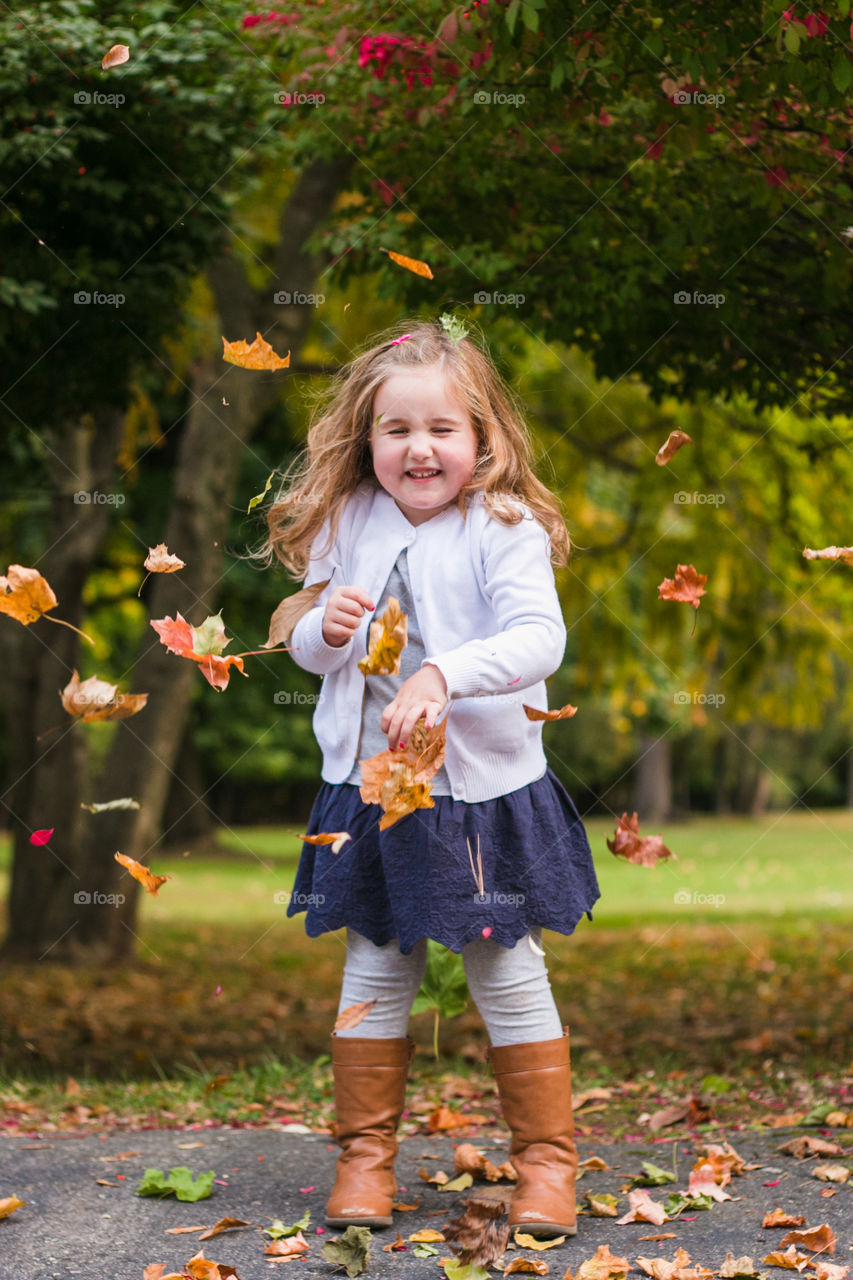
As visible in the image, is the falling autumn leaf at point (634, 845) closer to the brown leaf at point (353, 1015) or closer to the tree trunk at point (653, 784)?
the brown leaf at point (353, 1015)

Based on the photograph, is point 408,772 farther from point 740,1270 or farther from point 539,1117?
point 740,1270

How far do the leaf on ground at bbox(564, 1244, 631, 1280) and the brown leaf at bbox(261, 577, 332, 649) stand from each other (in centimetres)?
123

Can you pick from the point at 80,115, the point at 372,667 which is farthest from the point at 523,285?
the point at 372,667

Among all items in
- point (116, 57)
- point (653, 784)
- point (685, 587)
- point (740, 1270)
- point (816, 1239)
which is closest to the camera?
point (740, 1270)

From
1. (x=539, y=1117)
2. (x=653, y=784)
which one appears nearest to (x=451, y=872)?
(x=539, y=1117)

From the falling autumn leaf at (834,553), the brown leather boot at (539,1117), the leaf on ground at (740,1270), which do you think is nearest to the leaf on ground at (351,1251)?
the brown leather boot at (539,1117)

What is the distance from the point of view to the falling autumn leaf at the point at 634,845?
8.79 feet

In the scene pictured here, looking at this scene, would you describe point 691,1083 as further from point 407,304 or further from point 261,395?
point 261,395

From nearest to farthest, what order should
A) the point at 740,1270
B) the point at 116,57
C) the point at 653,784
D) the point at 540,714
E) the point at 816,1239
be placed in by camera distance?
the point at 740,1270 → the point at 816,1239 → the point at 540,714 → the point at 116,57 → the point at 653,784

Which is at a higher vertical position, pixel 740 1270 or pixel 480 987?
pixel 480 987

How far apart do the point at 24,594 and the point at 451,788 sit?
940 millimetres

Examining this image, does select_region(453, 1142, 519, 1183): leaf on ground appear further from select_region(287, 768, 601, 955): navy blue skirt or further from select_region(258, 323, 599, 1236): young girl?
select_region(287, 768, 601, 955): navy blue skirt

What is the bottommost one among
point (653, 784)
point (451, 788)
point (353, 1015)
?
point (653, 784)

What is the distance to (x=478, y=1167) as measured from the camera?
2.68 metres
